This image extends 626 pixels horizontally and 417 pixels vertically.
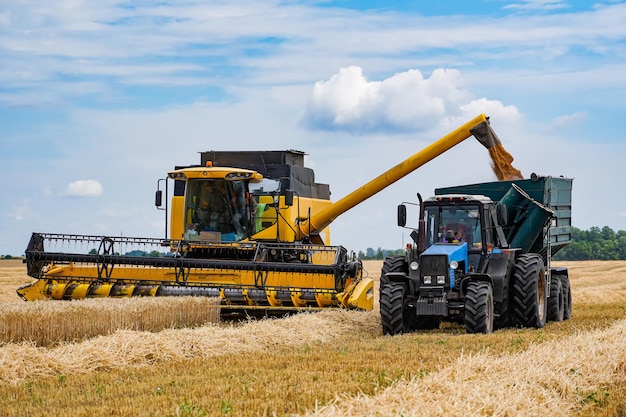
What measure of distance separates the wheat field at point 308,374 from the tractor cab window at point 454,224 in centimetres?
174

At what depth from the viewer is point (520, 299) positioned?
47.0 feet

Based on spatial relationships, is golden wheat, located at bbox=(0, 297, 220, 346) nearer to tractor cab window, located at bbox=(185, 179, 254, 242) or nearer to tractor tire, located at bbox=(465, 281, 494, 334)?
tractor cab window, located at bbox=(185, 179, 254, 242)

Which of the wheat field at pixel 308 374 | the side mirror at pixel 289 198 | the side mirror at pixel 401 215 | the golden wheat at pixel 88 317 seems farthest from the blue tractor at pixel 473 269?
the golden wheat at pixel 88 317

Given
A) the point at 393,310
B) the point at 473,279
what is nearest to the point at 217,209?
the point at 393,310

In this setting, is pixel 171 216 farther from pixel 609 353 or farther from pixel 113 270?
pixel 609 353

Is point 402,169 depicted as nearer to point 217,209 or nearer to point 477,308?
point 217,209

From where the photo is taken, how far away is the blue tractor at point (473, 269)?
1330 centimetres

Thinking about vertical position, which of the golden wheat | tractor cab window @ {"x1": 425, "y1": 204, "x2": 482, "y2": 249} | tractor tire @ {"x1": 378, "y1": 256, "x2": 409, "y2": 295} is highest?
tractor cab window @ {"x1": 425, "y1": 204, "x2": 482, "y2": 249}

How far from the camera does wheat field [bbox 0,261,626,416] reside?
7.20 metres

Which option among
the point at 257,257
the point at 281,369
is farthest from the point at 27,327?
the point at 257,257

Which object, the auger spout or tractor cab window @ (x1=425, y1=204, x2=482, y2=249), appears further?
the auger spout

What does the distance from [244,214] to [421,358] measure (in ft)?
24.6

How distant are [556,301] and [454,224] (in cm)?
329

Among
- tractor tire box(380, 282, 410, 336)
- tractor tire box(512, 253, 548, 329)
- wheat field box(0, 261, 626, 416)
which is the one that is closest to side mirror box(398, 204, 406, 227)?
tractor tire box(380, 282, 410, 336)
